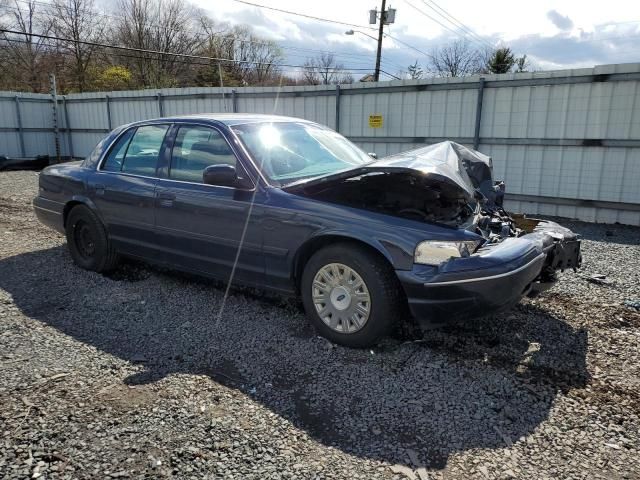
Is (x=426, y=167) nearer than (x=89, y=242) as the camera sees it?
Yes

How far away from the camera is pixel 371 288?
3207 millimetres

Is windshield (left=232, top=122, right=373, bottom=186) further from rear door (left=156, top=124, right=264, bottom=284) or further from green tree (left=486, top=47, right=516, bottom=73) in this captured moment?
green tree (left=486, top=47, right=516, bottom=73)

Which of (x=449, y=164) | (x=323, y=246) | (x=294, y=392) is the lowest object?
(x=294, y=392)

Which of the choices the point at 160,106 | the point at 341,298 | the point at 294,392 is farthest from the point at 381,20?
the point at 294,392

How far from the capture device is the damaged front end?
3.20 m

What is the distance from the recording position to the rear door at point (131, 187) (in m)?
4.46

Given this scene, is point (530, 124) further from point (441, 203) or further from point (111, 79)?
point (111, 79)

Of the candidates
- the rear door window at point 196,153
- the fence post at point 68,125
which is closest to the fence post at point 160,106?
the fence post at point 68,125

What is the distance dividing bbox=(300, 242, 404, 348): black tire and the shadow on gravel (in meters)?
0.13

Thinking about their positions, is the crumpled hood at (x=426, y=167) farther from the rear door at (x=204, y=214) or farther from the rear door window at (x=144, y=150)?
the rear door window at (x=144, y=150)

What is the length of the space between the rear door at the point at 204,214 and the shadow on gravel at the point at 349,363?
0.44 m

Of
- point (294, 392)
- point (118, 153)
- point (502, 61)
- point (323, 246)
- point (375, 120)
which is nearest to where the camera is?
point (294, 392)

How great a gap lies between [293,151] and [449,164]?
1.37 meters

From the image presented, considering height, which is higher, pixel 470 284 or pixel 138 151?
pixel 138 151
